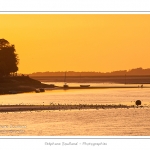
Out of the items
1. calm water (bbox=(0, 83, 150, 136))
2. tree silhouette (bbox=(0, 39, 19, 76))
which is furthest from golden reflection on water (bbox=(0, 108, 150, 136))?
tree silhouette (bbox=(0, 39, 19, 76))

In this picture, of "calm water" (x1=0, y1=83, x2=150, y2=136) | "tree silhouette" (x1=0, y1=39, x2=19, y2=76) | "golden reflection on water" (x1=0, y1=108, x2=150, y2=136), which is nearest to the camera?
"golden reflection on water" (x1=0, y1=108, x2=150, y2=136)

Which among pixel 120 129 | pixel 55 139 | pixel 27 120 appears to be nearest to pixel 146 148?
pixel 55 139

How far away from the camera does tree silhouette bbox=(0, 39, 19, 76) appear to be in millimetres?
113812

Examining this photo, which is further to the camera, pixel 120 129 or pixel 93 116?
pixel 93 116

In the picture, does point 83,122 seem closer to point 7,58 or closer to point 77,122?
point 77,122

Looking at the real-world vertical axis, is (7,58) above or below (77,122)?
above

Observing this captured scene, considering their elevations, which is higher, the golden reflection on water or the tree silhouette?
the tree silhouette

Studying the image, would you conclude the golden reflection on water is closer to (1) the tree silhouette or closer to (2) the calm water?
(2) the calm water

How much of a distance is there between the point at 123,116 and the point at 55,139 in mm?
23280

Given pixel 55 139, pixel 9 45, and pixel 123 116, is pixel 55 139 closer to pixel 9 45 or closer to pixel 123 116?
pixel 123 116

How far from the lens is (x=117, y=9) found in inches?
1289

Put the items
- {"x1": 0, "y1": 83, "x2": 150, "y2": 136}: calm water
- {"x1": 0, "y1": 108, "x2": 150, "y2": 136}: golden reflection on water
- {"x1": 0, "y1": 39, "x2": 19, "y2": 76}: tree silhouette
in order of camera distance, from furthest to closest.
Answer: {"x1": 0, "y1": 39, "x2": 19, "y2": 76}: tree silhouette < {"x1": 0, "y1": 83, "x2": 150, "y2": 136}: calm water < {"x1": 0, "y1": 108, "x2": 150, "y2": 136}: golden reflection on water

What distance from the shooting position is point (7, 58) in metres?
114

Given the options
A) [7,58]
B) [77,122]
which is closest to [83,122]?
[77,122]
